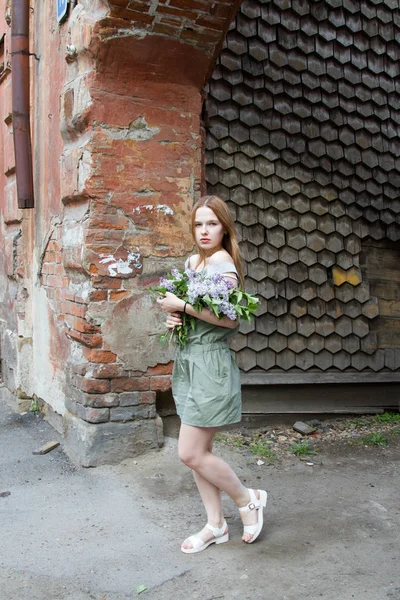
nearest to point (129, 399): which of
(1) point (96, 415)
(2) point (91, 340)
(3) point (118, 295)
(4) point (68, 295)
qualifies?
(1) point (96, 415)

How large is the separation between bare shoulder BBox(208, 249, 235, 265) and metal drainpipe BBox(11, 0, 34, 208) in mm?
2598

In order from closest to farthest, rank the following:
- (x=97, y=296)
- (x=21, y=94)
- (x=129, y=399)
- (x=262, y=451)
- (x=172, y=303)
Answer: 1. (x=172, y=303)
2. (x=97, y=296)
3. (x=129, y=399)
4. (x=262, y=451)
5. (x=21, y=94)

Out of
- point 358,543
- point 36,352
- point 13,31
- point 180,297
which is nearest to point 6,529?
point 180,297

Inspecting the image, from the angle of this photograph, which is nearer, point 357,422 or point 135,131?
point 135,131

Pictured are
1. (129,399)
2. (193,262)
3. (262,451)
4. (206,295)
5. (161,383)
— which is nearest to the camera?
(206,295)

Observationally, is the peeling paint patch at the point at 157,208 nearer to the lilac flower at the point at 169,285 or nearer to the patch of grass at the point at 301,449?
the lilac flower at the point at 169,285

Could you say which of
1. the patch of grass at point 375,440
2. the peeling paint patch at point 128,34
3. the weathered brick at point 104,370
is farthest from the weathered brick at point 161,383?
the peeling paint patch at point 128,34

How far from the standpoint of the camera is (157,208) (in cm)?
430

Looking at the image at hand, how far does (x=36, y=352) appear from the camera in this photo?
5531mm

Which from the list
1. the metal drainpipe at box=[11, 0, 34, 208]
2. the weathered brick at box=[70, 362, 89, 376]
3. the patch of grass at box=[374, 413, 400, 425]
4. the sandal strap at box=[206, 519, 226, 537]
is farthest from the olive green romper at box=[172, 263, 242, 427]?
the patch of grass at box=[374, 413, 400, 425]

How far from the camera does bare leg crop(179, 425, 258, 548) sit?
299cm

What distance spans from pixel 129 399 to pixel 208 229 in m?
1.64

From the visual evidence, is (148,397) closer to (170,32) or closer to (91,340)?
(91,340)

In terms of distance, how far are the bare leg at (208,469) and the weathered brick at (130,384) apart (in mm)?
1229
